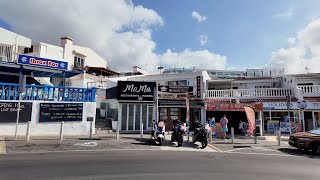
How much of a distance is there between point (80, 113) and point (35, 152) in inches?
254

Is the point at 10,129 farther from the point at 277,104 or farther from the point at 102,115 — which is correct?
the point at 277,104

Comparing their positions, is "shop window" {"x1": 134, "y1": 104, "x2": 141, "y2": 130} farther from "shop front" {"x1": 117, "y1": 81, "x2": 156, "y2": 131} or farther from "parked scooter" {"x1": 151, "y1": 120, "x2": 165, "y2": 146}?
"parked scooter" {"x1": 151, "y1": 120, "x2": 165, "y2": 146}

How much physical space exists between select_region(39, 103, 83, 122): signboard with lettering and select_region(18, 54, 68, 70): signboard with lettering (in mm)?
2926

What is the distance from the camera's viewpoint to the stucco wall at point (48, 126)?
1377 centimetres

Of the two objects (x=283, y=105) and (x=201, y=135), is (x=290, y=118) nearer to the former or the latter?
(x=283, y=105)

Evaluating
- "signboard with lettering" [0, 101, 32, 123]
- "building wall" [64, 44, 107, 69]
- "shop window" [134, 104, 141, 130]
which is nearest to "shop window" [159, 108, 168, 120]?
"shop window" [134, 104, 141, 130]

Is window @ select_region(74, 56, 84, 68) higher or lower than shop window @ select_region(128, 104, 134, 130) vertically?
higher

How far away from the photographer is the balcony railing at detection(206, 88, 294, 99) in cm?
2317

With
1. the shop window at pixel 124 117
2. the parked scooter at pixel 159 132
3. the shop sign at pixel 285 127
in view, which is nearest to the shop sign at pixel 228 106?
the shop sign at pixel 285 127

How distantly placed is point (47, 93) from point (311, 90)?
2278 centimetres

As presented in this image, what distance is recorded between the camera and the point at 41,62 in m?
16.0

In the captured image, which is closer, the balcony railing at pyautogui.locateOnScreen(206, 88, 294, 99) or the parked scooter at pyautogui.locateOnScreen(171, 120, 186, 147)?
the parked scooter at pyautogui.locateOnScreen(171, 120, 186, 147)

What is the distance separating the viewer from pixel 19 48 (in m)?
27.4

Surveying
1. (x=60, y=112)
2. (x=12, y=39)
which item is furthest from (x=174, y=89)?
(x=12, y=39)
